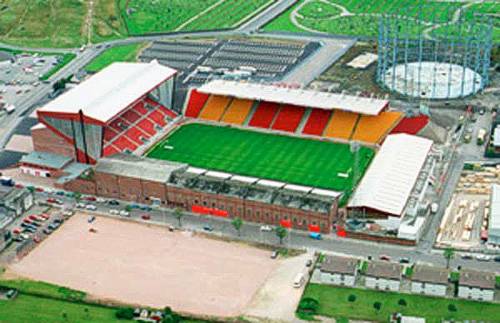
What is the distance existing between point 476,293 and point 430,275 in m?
6.82

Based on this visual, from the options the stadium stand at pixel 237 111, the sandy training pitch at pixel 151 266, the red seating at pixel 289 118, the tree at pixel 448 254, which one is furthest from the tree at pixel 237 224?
the stadium stand at pixel 237 111

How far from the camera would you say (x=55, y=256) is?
135 metres

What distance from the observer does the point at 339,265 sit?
125 m

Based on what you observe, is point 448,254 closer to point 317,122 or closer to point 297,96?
point 317,122

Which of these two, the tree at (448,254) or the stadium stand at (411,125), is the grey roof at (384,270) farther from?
the stadium stand at (411,125)

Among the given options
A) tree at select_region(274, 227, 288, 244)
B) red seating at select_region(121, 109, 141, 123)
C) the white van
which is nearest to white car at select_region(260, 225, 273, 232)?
tree at select_region(274, 227, 288, 244)

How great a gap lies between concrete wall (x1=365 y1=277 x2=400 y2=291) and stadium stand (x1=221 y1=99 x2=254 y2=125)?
64166 millimetres

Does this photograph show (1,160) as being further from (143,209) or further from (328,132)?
(328,132)

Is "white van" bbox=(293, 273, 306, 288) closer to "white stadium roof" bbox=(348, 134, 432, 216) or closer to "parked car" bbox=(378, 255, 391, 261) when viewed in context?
"parked car" bbox=(378, 255, 391, 261)

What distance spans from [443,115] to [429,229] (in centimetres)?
4801

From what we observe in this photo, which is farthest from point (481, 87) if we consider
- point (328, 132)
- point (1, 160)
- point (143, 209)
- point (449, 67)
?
point (1, 160)

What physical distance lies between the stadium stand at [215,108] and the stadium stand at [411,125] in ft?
122

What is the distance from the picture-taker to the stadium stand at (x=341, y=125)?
6713 inches

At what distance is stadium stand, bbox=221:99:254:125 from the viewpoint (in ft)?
589
